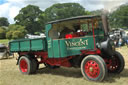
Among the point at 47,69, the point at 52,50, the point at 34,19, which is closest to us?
the point at 52,50

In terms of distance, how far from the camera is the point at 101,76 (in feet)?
15.9

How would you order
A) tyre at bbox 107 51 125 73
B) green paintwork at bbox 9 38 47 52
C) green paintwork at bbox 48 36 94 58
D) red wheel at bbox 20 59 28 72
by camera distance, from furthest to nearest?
red wheel at bbox 20 59 28 72, green paintwork at bbox 9 38 47 52, tyre at bbox 107 51 125 73, green paintwork at bbox 48 36 94 58

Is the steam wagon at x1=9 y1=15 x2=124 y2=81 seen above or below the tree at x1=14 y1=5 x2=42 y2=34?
below

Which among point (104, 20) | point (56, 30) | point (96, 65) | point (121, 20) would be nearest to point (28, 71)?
point (56, 30)

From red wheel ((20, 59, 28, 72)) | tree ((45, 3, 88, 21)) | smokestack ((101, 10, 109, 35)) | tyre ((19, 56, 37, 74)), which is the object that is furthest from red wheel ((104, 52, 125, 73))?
tree ((45, 3, 88, 21))

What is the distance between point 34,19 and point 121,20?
1331 inches

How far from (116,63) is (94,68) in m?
1.43

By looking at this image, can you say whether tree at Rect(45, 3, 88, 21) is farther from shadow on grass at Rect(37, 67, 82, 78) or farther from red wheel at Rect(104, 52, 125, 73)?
red wheel at Rect(104, 52, 125, 73)

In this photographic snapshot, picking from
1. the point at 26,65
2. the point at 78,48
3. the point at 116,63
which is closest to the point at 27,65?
the point at 26,65

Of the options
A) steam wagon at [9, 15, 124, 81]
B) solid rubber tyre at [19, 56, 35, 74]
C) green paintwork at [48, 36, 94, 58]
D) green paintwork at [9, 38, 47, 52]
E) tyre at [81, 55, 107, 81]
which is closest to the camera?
tyre at [81, 55, 107, 81]

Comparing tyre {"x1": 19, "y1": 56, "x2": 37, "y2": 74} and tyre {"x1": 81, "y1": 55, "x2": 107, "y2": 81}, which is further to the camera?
tyre {"x1": 19, "y1": 56, "x2": 37, "y2": 74}

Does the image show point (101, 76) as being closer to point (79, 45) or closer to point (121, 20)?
point (79, 45)

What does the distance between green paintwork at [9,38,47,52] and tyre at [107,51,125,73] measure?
2.52 meters

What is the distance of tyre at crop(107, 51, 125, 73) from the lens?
5.84 meters
